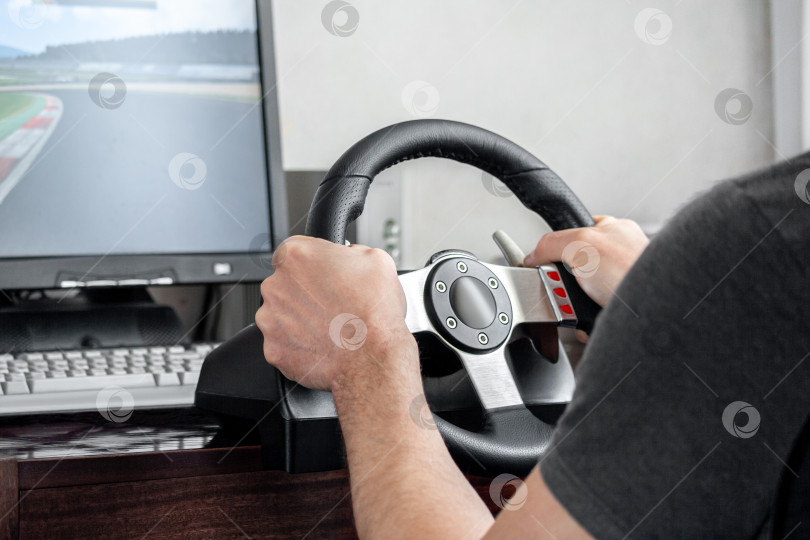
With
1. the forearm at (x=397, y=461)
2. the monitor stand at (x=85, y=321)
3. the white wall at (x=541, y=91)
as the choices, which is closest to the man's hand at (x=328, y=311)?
the forearm at (x=397, y=461)

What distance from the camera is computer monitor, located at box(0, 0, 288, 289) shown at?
2.63ft

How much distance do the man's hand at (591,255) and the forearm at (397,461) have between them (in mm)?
170

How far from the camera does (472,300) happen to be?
1.53 feet

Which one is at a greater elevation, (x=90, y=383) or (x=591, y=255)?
(x=591, y=255)

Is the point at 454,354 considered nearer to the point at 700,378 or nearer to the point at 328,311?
the point at 328,311

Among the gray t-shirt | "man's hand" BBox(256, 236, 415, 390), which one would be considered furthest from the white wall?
the gray t-shirt

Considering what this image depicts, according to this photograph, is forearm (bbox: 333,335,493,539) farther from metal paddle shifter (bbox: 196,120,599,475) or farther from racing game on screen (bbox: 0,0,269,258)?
racing game on screen (bbox: 0,0,269,258)

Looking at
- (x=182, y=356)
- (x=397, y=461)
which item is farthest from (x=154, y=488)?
(x=182, y=356)

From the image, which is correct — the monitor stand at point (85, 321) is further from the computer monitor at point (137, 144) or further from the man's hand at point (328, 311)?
the man's hand at point (328, 311)

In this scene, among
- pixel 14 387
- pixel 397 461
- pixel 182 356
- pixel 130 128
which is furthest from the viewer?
pixel 130 128

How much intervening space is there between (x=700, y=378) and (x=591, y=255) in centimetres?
28

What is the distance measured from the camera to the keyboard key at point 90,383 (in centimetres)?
52

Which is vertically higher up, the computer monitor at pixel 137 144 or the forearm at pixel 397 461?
the forearm at pixel 397 461

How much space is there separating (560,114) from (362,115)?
0.42 m
